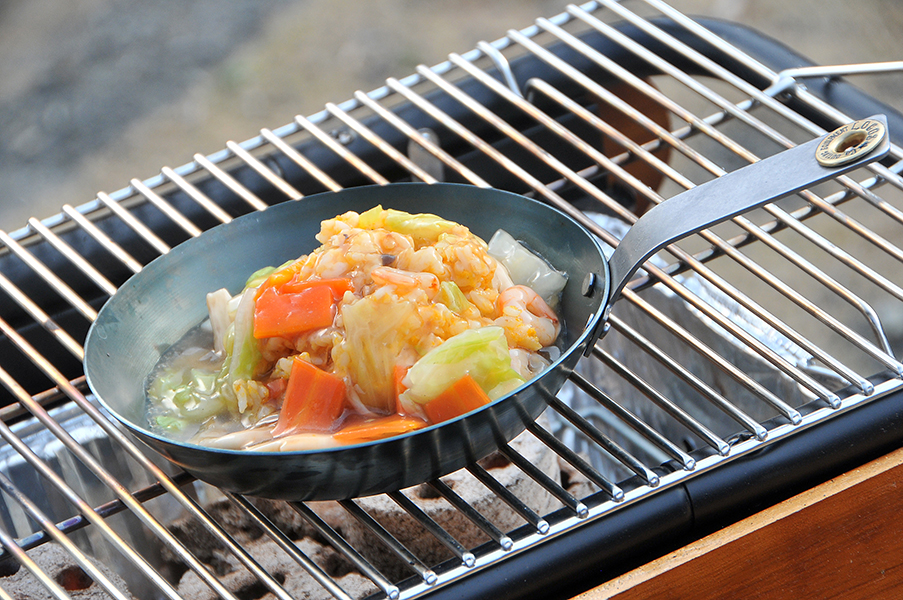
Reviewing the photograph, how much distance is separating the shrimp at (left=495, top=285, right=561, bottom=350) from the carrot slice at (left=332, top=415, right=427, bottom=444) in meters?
0.18

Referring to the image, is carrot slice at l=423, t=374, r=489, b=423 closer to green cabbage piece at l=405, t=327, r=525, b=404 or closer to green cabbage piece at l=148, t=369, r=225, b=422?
green cabbage piece at l=405, t=327, r=525, b=404

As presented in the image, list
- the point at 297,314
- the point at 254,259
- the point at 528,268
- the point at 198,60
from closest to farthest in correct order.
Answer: the point at 297,314 → the point at 528,268 → the point at 254,259 → the point at 198,60

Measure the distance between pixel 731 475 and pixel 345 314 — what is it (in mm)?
525

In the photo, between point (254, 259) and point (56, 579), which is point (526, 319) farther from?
point (56, 579)

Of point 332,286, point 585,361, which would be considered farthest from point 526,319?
point 585,361

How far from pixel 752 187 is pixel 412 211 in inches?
20.7

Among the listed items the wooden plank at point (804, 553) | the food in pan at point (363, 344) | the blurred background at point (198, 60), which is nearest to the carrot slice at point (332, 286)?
the food in pan at point (363, 344)

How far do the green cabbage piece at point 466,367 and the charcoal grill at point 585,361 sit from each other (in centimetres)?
15

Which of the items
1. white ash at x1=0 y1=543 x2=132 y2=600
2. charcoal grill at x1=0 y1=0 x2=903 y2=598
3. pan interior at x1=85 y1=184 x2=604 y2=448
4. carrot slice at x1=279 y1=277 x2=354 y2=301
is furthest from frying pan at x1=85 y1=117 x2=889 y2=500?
white ash at x1=0 y1=543 x2=132 y2=600

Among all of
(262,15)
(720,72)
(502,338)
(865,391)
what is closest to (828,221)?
(720,72)

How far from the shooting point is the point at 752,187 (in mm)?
986

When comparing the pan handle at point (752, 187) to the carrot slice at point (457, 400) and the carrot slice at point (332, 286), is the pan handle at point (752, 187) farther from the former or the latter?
the carrot slice at point (332, 286)

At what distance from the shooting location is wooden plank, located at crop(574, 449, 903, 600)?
0.98m

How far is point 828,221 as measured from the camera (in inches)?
144
